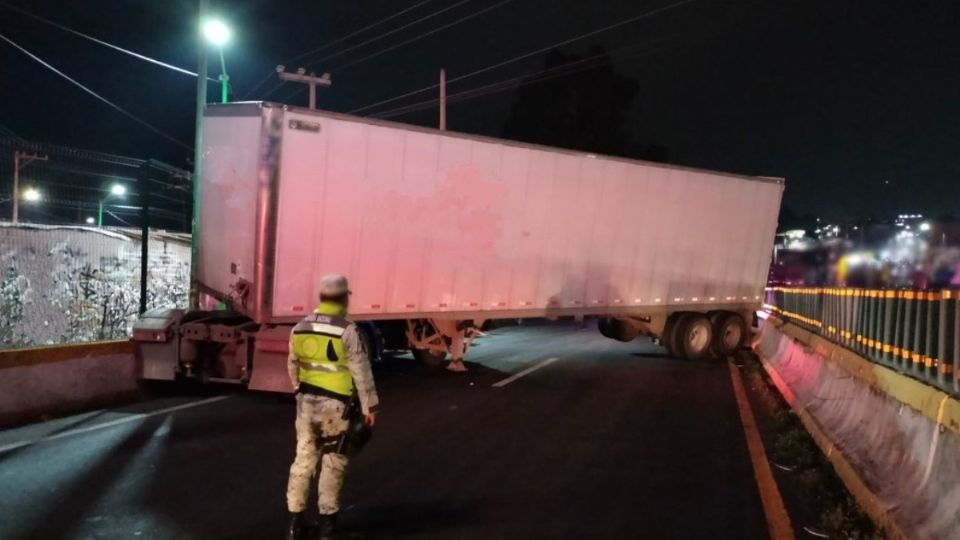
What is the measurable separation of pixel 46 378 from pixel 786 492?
805 centimetres

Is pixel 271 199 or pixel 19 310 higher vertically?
pixel 271 199

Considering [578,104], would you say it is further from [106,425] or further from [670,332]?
[106,425]

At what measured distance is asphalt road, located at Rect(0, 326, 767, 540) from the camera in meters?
5.86

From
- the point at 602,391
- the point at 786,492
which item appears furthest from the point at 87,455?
the point at 602,391

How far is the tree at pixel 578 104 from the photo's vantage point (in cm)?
4234

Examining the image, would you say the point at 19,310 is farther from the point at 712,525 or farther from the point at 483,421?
the point at 712,525

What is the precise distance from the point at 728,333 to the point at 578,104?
2591 cm

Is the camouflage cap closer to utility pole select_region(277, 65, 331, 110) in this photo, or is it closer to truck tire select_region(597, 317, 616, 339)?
truck tire select_region(597, 317, 616, 339)

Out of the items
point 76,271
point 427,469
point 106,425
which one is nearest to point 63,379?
point 106,425

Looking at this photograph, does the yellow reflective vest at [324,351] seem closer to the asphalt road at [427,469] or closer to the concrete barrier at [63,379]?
the asphalt road at [427,469]

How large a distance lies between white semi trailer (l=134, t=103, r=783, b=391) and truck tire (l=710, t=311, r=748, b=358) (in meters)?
0.06

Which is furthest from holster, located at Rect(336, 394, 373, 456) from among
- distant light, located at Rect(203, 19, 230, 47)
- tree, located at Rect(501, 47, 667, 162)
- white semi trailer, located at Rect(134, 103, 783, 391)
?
tree, located at Rect(501, 47, 667, 162)

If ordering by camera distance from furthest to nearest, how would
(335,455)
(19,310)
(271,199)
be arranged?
1. (19,310)
2. (271,199)
3. (335,455)

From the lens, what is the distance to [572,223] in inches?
579
